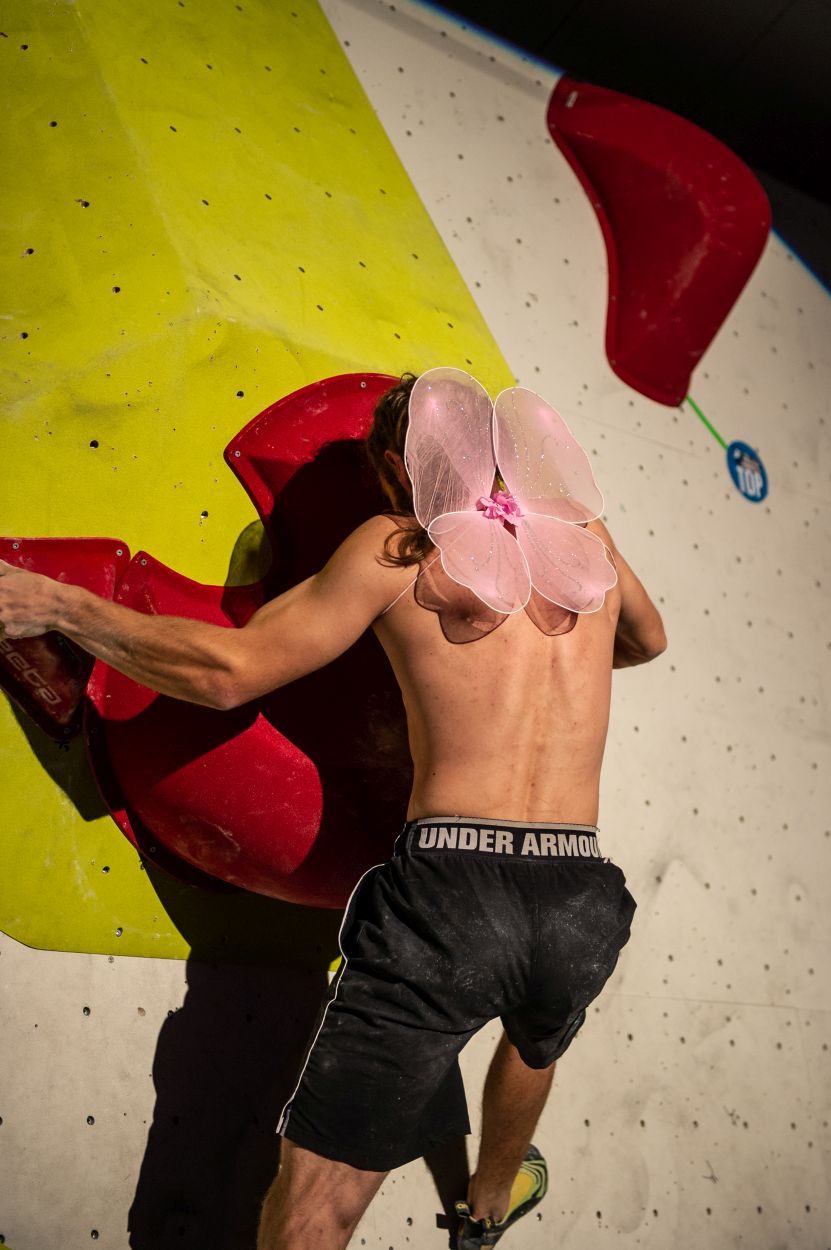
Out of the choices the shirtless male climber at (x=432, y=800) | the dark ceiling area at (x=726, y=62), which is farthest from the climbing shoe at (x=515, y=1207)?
the dark ceiling area at (x=726, y=62)

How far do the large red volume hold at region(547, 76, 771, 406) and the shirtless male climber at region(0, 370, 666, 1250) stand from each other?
46.1 inches

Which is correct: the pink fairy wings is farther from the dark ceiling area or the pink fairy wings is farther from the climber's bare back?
the dark ceiling area

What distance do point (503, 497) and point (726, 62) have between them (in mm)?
2336

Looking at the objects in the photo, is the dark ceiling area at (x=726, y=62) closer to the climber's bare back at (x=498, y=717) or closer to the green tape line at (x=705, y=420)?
the green tape line at (x=705, y=420)

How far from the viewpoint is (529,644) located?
124 cm

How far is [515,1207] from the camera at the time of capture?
1564 millimetres

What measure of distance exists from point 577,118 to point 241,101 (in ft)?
3.05

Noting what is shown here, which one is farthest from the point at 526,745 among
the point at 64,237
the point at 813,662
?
the point at 813,662

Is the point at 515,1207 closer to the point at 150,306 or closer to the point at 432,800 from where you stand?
the point at 432,800

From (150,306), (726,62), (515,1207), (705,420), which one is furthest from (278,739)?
(726,62)

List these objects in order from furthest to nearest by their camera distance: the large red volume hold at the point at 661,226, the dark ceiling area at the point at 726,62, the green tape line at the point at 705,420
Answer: the dark ceiling area at the point at 726,62 → the green tape line at the point at 705,420 → the large red volume hold at the point at 661,226

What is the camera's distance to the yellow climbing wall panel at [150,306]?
4.56 feet

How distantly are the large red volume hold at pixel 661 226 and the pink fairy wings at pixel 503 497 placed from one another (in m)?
1.06

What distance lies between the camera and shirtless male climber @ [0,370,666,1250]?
1.15m
